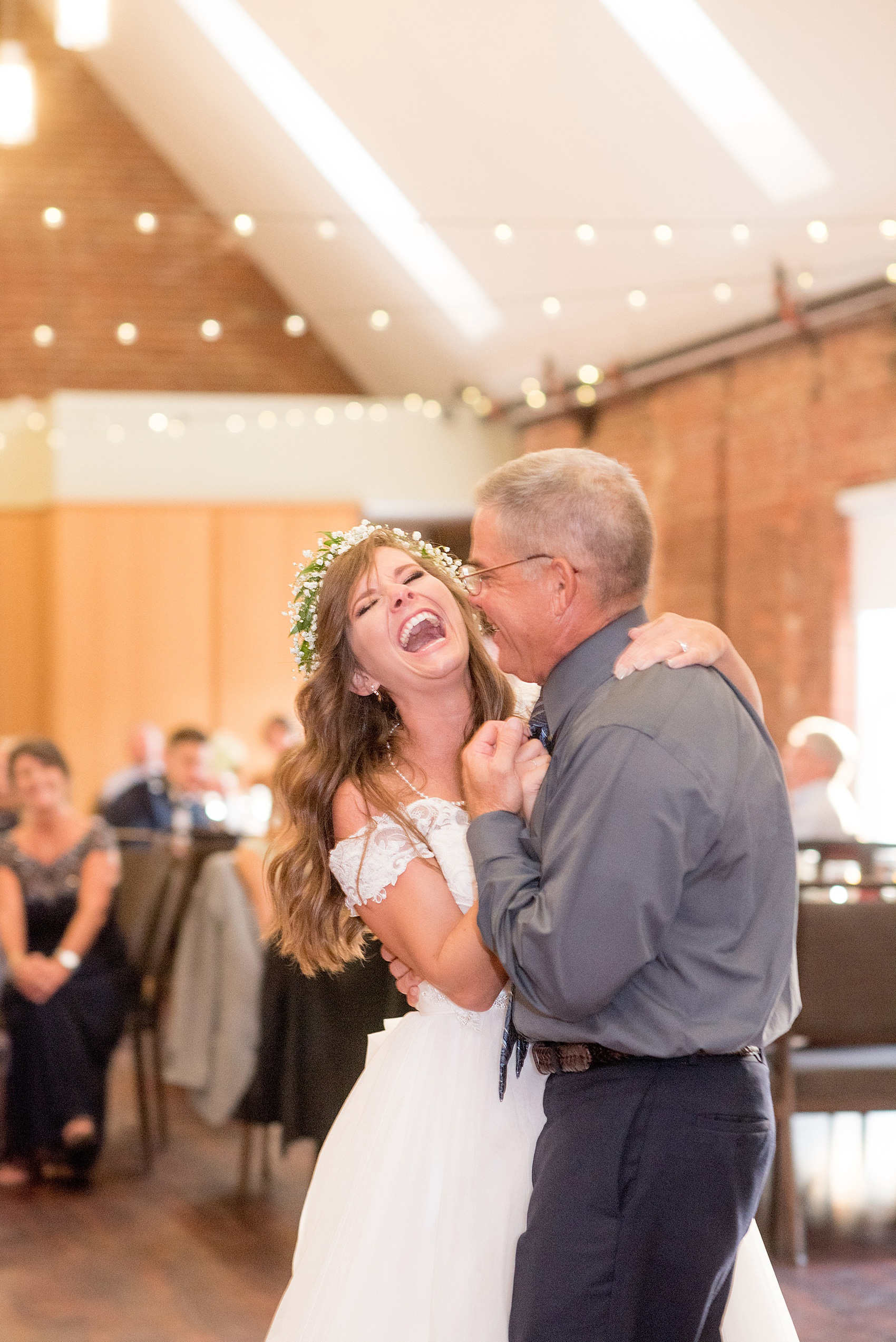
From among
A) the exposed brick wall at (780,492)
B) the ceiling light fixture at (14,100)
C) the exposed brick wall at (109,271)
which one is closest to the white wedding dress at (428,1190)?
the exposed brick wall at (780,492)

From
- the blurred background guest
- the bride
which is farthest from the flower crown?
the blurred background guest

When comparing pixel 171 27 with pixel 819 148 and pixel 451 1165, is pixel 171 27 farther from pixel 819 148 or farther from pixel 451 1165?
pixel 451 1165

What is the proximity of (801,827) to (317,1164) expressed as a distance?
14.1ft

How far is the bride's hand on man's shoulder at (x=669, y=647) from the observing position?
1771 mm

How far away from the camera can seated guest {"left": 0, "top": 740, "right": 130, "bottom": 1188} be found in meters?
5.09

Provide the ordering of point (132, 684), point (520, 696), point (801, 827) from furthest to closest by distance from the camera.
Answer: point (132, 684), point (801, 827), point (520, 696)

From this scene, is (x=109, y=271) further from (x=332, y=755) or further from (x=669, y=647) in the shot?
(x=669, y=647)

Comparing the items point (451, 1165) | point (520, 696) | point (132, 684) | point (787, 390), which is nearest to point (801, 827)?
point (787, 390)

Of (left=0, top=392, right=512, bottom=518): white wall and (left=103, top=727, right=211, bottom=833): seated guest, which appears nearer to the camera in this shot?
(left=103, top=727, right=211, bottom=833): seated guest

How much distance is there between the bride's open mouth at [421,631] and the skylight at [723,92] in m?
5.13

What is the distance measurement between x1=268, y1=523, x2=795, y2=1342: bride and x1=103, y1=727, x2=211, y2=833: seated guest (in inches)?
216

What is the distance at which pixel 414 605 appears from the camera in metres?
2.19

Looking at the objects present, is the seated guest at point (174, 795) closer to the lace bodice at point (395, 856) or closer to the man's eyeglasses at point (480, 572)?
the lace bodice at point (395, 856)

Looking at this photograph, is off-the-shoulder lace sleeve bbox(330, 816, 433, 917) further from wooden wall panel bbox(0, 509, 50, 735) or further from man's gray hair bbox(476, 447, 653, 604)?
wooden wall panel bbox(0, 509, 50, 735)
